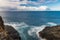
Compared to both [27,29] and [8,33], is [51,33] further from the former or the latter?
[8,33]

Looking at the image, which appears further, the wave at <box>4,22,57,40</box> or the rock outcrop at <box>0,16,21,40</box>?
the wave at <box>4,22,57,40</box>

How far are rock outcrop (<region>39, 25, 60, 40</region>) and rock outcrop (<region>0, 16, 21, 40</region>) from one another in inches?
24.6

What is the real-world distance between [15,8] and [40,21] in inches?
28.2

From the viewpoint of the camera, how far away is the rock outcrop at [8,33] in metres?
3.29

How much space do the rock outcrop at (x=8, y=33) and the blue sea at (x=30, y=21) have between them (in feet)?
0.28

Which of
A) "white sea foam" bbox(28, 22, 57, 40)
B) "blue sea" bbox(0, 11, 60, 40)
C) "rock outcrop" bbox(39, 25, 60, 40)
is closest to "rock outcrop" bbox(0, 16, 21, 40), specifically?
"blue sea" bbox(0, 11, 60, 40)

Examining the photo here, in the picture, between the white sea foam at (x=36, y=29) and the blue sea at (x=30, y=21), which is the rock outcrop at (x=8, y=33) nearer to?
the blue sea at (x=30, y=21)

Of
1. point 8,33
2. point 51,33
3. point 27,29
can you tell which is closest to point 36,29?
point 27,29

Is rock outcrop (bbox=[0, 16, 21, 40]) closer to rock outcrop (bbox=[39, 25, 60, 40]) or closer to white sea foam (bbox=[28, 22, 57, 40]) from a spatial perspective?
white sea foam (bbox=[28, 22, 57, 40])

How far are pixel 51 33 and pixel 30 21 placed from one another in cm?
60

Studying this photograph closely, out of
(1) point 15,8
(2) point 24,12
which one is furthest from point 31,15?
(1) point 15,8

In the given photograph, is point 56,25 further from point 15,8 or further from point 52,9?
point 15,8

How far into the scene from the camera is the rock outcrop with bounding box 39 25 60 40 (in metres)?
3.31

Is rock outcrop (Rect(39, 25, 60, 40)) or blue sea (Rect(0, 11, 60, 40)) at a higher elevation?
blue sea (Rect(0, 11, 60, 40))
